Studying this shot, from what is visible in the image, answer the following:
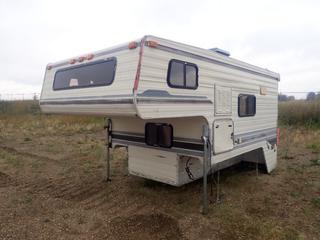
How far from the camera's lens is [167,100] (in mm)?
3932

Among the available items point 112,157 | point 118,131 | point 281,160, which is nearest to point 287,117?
point 281,160

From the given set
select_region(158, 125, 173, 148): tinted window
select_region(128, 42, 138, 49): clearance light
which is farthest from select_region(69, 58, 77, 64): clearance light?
select_region(158, 125, 173, 148): tinted window

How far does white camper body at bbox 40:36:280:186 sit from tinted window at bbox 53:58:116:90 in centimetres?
1

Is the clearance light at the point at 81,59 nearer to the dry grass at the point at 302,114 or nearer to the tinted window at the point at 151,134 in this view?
the tinted window at the point at 151,134

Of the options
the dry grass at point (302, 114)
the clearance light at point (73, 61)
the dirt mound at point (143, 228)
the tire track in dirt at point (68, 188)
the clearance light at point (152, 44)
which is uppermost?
the clearance light at point (152, 44)

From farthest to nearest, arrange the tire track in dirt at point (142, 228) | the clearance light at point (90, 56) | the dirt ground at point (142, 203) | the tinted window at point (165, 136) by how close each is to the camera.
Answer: the tinted window at point (165, 136) → the clearance light at point (90, 56) → the dirt ground at point (142, 203) → the tire track in dirt at point (142, 228)

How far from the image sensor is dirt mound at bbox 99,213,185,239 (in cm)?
401

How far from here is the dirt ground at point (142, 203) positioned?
4137 mm

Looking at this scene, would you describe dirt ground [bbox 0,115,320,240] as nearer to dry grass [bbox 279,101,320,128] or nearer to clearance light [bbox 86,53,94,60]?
clearance light [bbox 86,53,94,60]

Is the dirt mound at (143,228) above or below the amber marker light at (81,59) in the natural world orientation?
below

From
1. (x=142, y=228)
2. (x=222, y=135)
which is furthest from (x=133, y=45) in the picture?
(x=142, y=228)

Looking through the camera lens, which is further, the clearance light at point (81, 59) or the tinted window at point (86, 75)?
the clearance light at point (81, 59)

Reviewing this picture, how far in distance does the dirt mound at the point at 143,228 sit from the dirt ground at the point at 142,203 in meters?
0.01

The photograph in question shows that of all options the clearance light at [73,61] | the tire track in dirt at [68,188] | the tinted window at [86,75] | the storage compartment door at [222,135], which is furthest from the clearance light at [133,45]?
the tire track in dirt at [68,188]
